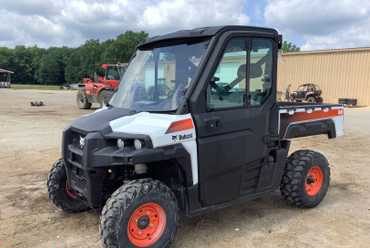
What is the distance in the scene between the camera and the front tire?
4.18 m

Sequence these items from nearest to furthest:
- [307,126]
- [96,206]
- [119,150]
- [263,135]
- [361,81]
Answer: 1. [119,150]
2. [96,206]
3. [263,135]
4. [307,126]
5. [361,81]

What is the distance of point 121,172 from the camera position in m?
4.78

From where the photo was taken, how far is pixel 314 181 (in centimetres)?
614

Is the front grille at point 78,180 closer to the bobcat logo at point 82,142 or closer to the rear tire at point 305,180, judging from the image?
the bobcat logo at point 82,142

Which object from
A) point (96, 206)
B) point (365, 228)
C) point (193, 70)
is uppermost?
point (193, 70)

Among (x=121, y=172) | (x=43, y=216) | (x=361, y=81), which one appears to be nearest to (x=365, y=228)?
(x=121, y=172)

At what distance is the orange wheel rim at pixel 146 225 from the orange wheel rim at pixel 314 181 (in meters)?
2.36

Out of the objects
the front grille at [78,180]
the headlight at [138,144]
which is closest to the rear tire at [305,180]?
the headlight at [138,144]

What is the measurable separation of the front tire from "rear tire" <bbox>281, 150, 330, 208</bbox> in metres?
1.92

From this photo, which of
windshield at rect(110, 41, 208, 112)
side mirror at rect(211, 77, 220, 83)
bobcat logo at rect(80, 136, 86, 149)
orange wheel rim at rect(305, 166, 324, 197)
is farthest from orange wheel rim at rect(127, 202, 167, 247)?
orange wheel rim at rect(305, 166, 324, 197)

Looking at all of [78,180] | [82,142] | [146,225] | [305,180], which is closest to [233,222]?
[305,180]

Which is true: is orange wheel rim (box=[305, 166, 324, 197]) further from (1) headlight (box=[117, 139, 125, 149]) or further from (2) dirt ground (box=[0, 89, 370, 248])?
(1) headlight (box=[117, 139, 125, 149])

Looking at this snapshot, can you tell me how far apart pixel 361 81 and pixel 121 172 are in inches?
1126

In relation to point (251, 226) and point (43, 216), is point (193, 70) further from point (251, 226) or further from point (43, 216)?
point (43, 216)
